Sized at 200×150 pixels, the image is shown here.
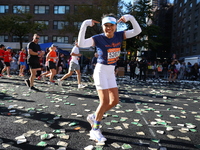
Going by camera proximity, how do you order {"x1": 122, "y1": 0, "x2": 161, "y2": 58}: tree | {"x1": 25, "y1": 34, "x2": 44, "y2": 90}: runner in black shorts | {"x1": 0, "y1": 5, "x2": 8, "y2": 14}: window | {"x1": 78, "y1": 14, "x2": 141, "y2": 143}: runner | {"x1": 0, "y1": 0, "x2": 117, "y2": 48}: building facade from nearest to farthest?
{"x1": 78, "y1": 14, "x2": 141, "y2": 143}: runner < {"x1": 25, "y1": 34, "x2": 44, "y2": 90}: runner in black shorts < {"x1": 122, "y1": 0, "x2": 161, "y2": 58}: tree < {"x1": 0, "y1": 0, "x2": 117, "y2": 48}: building facade < {"x1": 0, "y1": 5, "x2": 8, "y2": 14}: window

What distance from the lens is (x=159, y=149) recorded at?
279 centimetres

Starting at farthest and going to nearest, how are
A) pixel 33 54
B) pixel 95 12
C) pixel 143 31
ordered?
pixel 143 31
pixel 95 12
pixel 33 54

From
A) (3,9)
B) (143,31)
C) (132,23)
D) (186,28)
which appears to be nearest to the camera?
(132,23)

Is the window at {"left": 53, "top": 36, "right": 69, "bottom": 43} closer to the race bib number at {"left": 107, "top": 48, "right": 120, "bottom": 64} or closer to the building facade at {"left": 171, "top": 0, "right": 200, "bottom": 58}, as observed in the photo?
the building facade at {"left": 171, "top": 0, "right": 200, "bottom": 58}

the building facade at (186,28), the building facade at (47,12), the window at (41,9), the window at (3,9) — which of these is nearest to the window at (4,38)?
the building facade at (47,12)

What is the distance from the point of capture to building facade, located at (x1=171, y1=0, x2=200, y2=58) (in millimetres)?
43406

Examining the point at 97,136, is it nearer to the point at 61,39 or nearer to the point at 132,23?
the point at 132,23

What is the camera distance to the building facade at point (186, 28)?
43.4 meters

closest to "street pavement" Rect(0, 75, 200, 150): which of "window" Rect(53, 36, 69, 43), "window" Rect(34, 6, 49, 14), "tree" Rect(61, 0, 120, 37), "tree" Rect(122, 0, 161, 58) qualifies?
"tree" Rect(61, 0, 120, 37)

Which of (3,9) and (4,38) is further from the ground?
Answer: (3,9)

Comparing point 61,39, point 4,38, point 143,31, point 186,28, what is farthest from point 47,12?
point 186,28

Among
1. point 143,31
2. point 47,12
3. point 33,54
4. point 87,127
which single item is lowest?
point 87,127

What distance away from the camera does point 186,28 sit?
48281 millimetres

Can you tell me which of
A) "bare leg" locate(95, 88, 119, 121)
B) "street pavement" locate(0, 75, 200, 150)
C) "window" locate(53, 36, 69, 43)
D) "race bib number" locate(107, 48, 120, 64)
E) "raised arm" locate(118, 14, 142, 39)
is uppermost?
"window" locate(53, 36, 69, 43)
